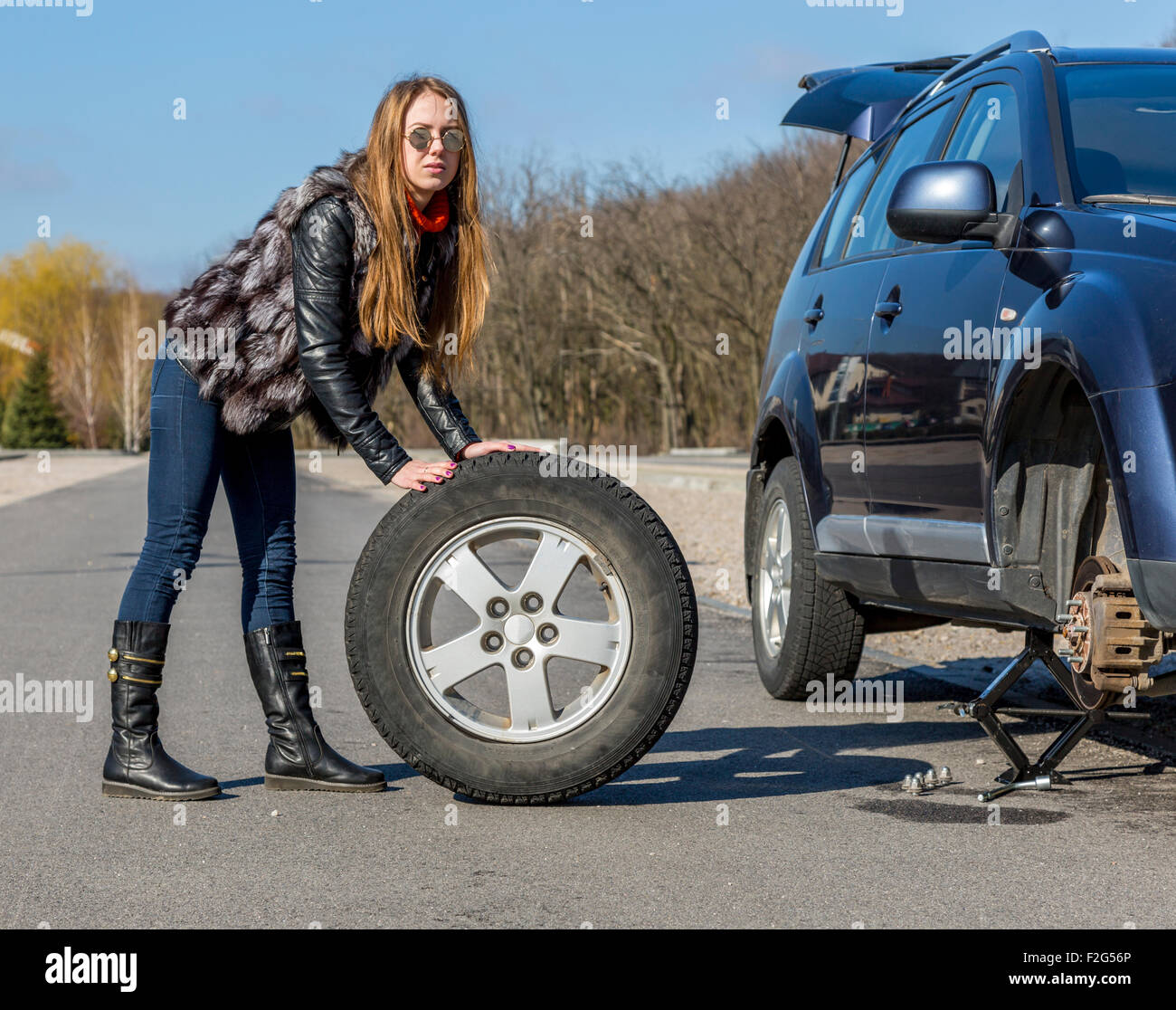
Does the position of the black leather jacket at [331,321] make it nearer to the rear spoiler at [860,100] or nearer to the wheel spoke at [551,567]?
the wheel spoke at [551,567]

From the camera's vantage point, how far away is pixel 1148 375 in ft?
11.8

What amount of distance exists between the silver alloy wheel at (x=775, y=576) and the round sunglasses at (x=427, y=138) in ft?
7.74

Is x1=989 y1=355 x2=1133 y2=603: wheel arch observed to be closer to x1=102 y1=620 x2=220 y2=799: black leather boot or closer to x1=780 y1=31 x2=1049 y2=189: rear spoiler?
x1=102 y1=620 x2=220 y2=799: black leather boot

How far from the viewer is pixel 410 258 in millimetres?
4305

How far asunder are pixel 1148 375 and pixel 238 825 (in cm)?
253

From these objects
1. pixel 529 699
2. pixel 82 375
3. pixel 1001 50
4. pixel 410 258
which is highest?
pixel 82 375

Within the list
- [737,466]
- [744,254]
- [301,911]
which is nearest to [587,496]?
[301,911]

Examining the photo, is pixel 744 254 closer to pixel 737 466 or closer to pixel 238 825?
pixel 737 466

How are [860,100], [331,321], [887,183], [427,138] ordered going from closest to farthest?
1. [331,321]
2. [427,138]
3. [887,183]
4. [860,100]

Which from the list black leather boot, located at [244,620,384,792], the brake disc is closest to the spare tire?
black leather boot, located at [244,620,384,792]

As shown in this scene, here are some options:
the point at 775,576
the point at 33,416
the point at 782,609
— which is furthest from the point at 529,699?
the point at 33,416

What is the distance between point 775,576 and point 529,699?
2325 millimetres

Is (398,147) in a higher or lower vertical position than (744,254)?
lower

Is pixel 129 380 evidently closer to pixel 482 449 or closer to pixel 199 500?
pixel 199 500
